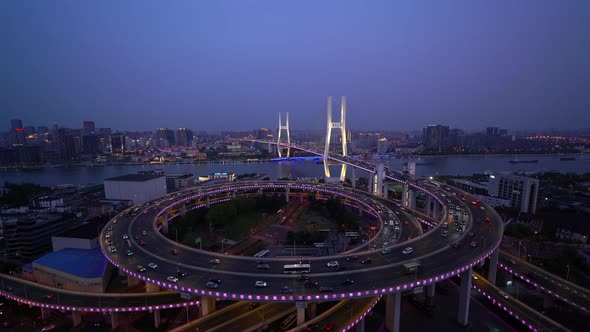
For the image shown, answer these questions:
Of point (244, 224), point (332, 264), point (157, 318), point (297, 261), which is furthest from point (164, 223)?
point (332, 264)

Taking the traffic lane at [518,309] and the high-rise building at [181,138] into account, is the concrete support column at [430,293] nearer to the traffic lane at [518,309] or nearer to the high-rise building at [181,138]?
the traffic lane at [518,309]

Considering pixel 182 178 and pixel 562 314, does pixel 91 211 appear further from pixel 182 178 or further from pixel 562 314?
pixel 562 314

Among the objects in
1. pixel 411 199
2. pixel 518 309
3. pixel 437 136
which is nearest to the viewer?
pixel 518 309

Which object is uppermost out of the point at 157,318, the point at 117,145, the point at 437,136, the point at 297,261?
the point at 437,136

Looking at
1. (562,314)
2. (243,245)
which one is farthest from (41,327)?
(562,314)

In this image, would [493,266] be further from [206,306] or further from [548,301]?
[206,306]

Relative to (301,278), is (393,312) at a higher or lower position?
lower
